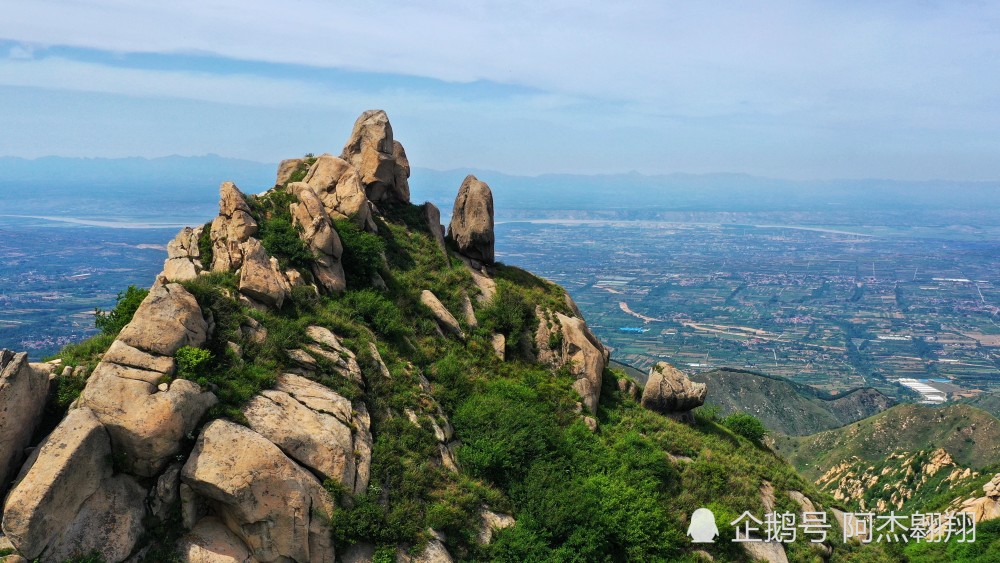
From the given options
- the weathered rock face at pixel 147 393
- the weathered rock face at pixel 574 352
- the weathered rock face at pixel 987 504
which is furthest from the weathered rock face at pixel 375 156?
the weathered rock face at pixel 987 504

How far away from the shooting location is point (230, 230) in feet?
83.1

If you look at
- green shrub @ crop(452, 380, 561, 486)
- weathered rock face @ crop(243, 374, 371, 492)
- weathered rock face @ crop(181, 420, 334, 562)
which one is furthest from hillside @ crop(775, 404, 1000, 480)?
weathered rock face @ crop(181, 420, 334, 562)

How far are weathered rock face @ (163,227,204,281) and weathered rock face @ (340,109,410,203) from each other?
36.2 ft

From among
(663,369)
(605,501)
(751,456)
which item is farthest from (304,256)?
(751,456)

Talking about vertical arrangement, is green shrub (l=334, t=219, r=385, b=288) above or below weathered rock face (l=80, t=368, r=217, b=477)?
above

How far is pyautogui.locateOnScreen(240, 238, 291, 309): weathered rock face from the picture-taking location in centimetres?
2277

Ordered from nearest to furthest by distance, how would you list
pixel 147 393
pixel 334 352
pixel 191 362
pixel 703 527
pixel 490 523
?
pixel 147 393 → pixel 191 362 → pixel 490 523 → pixel 334 352 → pixel 703 527

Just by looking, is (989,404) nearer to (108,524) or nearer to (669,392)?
(669,392)

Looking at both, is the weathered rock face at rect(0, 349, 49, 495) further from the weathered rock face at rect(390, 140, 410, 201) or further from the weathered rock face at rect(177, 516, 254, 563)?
the weathered rock face at rect(390, 140, 410, 201)

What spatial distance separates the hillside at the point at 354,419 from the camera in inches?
618

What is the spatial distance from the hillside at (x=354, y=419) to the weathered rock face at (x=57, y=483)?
44 millimetres

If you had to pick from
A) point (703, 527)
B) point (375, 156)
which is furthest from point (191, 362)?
point (375, 156)

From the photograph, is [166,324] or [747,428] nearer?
[166,324]

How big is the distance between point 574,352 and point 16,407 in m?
23.0
